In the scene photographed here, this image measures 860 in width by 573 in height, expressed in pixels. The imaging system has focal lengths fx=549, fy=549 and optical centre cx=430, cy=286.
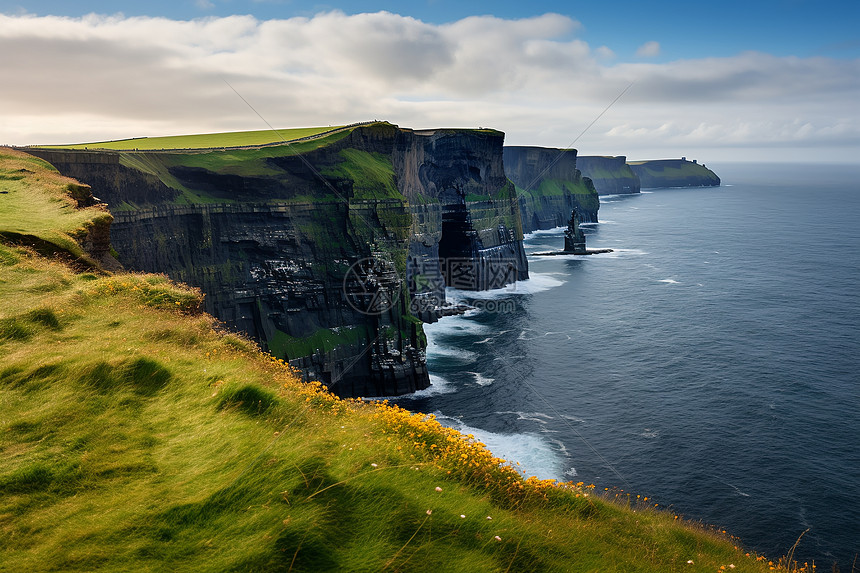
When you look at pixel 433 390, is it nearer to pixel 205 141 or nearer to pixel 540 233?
pixel 205 141

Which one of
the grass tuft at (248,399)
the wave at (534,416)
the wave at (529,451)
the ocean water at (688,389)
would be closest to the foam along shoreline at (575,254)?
the ocean water at (688,389)

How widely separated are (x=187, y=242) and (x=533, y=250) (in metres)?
108

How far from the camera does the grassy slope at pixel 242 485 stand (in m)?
8.34

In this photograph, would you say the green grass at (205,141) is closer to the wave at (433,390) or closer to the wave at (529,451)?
the wave at (433,390)

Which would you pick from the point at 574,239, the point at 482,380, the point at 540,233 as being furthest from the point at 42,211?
the point at 540,233

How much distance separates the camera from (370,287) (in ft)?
200

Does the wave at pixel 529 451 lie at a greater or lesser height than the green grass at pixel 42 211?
lesser

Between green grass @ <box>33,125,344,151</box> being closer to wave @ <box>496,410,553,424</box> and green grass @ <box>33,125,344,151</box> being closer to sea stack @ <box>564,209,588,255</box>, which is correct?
wave @ <box>496,410,553,424</box>

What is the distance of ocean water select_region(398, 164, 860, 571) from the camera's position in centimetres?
3619

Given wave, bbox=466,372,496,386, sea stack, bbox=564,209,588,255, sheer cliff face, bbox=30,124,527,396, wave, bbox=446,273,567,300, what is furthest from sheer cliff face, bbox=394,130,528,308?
sea stack, bbox=564,209,588,255

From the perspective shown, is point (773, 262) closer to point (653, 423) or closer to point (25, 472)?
point (653, 423)

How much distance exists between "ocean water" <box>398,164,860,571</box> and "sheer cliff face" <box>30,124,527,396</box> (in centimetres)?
797

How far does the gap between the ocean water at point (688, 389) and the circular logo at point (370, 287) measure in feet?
31.7

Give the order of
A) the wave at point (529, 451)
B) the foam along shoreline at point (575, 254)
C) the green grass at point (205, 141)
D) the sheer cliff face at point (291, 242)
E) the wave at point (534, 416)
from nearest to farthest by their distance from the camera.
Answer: the wave at point (529, 451)
the wave at point (534, 416)
the sheer cliff face at point (291, 242)
the green grass at point (205, 141)
the foam along shoreline at point (575, 254)
